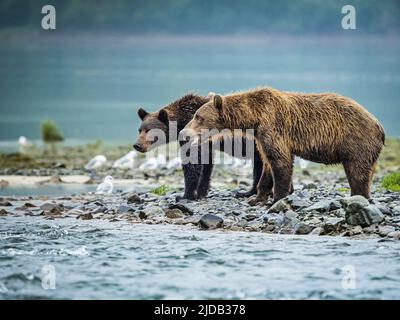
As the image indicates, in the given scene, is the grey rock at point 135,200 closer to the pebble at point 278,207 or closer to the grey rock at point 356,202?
the pebble at point 278,207

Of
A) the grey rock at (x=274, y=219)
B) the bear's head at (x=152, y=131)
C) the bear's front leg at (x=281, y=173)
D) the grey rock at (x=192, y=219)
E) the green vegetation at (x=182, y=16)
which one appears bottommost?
the grey rock at (x=192, y=219)

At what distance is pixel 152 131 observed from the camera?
46.4 ft

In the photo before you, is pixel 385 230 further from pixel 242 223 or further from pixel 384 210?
pixel 242 223

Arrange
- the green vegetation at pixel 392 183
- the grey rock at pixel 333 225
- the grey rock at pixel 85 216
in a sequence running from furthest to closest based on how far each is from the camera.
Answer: the green vegetation at pixel 392 183 < the grey rock at pixel 85 216 < the grey rock at pixel 333 225

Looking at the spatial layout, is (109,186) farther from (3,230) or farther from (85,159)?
(85,159)

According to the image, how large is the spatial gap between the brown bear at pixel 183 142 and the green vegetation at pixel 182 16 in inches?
3616

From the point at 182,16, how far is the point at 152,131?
10899 centimetres

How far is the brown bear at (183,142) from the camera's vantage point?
1365cm

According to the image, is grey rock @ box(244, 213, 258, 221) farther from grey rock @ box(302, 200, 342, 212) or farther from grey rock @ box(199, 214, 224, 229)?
grey rock @ box(302, 200, 342, 212)

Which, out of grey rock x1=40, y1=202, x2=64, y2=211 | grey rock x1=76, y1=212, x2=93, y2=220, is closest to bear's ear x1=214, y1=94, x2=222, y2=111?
grey rock x1=76, y1=212, x2=93, y2=220

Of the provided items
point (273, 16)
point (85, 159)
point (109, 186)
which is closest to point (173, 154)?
point (85, 159)

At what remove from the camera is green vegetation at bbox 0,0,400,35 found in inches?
4306

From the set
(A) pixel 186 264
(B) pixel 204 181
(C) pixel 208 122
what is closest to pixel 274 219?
(C) pixel 208 122

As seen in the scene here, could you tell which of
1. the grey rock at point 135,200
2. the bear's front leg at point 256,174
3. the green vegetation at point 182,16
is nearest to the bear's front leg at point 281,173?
the bear's front leg at point 256,174
